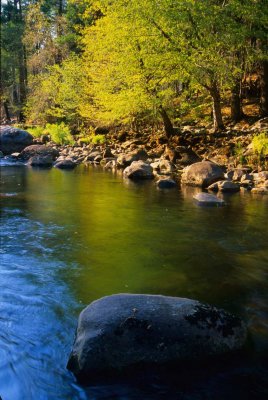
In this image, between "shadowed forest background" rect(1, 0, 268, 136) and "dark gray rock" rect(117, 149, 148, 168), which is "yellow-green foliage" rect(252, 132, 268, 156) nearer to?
"shadowed forest background" rect(1, 0, 268, 136)

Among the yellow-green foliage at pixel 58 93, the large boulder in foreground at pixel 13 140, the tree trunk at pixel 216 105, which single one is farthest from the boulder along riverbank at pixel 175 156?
the yellow-green foliage at pixel 58 93

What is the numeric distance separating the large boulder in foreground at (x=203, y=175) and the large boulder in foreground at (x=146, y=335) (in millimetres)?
9641

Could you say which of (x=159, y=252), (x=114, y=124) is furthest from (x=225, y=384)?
(x=114, y=124)

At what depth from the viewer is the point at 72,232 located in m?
8.19

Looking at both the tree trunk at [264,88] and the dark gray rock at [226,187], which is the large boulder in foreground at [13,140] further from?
the dark gray rock at [226,187]

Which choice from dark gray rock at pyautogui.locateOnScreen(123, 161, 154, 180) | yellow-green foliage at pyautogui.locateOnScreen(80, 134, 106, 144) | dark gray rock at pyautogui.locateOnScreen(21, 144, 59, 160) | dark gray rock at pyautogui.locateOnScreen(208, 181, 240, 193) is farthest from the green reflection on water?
yellow-green foliage at pyautogui.locateOnScreen(80, 134, 106, 144)

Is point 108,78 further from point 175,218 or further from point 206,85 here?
point 175,218

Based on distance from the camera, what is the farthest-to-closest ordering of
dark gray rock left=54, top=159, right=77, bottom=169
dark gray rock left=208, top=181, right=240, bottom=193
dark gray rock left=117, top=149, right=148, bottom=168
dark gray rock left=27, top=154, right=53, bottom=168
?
1. dark gray rock left=27, top=154, right=53, bottom=168
2. dark gray rock left=54, top=159, right=77, bottom=169
3. dark gray rock left=117, top=149, right=148, bottom=168
4. dark gray rock left=208, top=181, right=240, bottom=193

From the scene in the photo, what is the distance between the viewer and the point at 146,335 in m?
3.81

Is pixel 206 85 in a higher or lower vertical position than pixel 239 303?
higher

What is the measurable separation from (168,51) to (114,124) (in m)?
9.44

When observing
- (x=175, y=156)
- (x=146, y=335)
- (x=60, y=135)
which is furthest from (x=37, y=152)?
(x=146, y=335)

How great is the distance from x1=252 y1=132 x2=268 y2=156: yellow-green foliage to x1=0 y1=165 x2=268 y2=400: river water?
2962 mm

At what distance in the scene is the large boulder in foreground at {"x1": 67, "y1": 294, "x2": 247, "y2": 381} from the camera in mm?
3682
